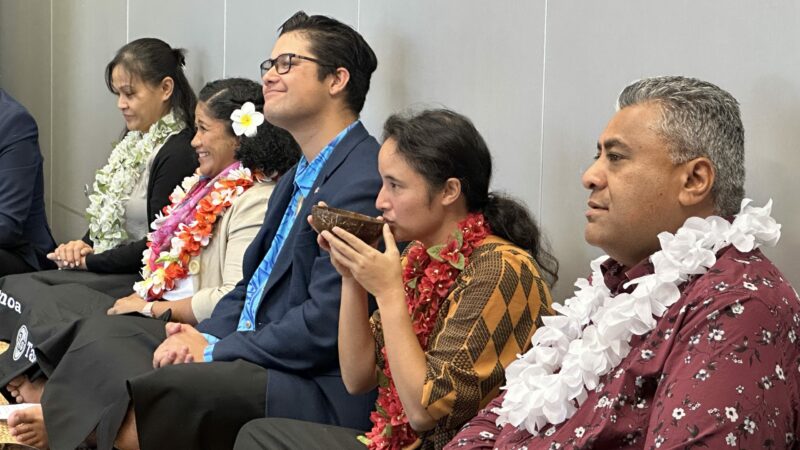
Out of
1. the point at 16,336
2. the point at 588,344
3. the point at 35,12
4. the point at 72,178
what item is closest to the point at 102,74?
the point at 72,178

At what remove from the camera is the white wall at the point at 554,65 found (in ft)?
8.06

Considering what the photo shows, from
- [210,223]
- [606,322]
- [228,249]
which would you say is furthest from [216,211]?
[606,322]

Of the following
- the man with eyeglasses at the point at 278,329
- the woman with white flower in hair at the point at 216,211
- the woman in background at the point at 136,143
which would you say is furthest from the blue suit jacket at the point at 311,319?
the woman in background at the point at 136,143

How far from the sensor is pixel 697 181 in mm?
1943

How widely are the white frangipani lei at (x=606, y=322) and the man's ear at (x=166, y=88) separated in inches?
119

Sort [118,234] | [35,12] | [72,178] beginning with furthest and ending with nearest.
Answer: [35,12] → [72,178] → [118,234]

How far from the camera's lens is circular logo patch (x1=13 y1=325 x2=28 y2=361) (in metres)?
3.70

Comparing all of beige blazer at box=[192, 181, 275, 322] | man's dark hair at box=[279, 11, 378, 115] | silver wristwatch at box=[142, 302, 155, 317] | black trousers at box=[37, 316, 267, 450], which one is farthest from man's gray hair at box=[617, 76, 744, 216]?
silver wristwatch at box=[142, 302, 155, 317]

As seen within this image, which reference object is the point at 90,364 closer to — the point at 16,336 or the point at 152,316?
the point at 152,316

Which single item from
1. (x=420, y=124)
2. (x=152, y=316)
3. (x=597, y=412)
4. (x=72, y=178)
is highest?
(x=420, y=124)

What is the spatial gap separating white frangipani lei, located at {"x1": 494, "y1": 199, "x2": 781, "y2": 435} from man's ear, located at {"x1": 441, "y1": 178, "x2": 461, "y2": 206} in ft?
1.59

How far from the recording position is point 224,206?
376cm

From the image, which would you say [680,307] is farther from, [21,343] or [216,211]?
[21,343]

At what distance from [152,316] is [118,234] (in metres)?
1.10
